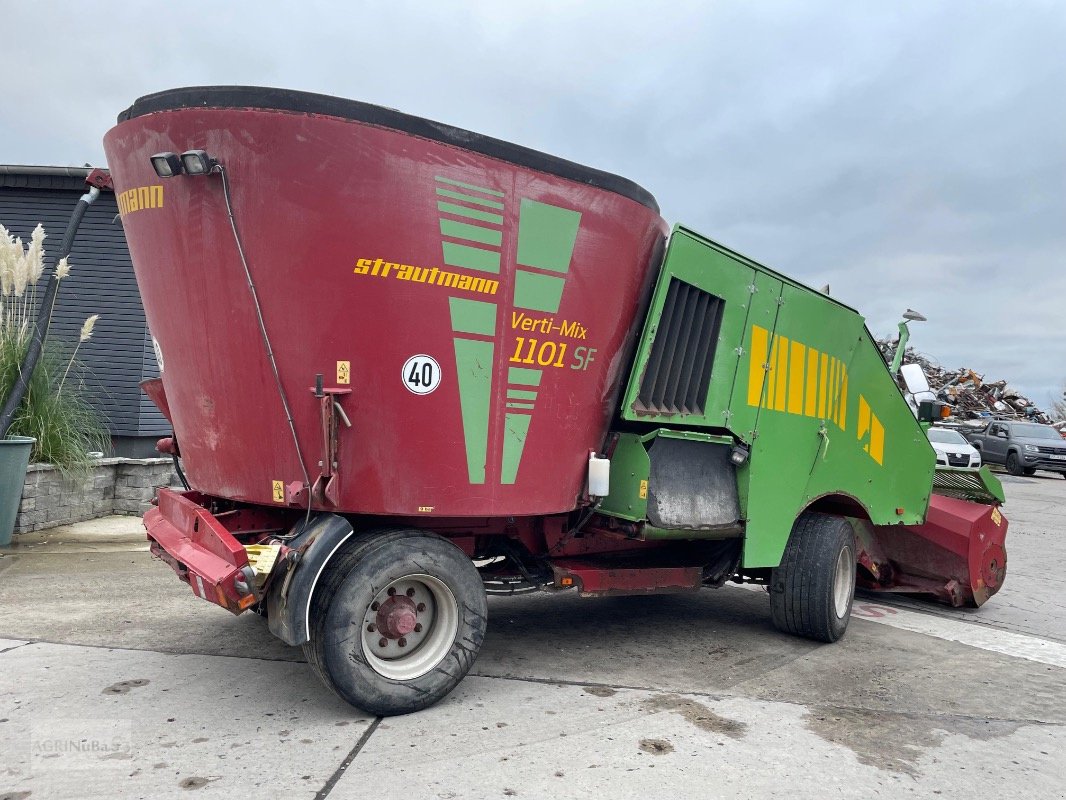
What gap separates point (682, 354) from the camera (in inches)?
198

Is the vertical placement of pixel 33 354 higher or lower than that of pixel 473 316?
lower

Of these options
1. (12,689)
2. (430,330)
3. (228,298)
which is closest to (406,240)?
(430,330)

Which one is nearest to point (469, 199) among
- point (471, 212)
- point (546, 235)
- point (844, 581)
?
point (471, 212)

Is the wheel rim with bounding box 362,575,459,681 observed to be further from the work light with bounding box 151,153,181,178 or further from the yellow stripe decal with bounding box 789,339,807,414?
the yellow stripe decal with bounding box 789,339,807,414

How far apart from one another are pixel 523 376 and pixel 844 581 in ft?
10.5

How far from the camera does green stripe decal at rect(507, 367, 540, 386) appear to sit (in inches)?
164

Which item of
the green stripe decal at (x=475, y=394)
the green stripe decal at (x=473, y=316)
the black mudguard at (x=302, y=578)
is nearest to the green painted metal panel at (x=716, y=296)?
the green stripe decal at (x=475, y=394)

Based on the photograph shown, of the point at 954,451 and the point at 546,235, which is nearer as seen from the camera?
the point at 546,235

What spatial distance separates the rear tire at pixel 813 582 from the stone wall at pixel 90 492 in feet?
20.5

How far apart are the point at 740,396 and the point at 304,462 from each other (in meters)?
2.74

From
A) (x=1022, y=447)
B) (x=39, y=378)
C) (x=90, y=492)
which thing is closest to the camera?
(x=39, y=378)

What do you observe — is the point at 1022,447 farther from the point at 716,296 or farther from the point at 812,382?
the point at 716,296

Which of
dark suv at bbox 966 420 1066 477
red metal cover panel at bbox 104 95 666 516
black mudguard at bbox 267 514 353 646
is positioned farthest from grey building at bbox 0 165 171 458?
dark suv at bbox 966 420 1066 477

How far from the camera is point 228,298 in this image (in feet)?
12.7
